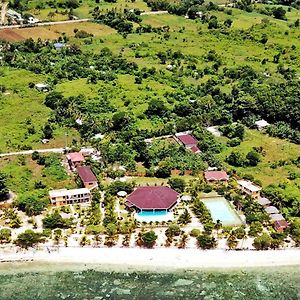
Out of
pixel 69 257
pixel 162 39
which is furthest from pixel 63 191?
pixel 162 39

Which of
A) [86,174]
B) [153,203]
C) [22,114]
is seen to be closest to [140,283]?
[153,203]

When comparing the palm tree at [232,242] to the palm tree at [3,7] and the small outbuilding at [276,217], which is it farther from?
the palm tree at [3,7]

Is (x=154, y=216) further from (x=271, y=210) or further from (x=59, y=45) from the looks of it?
(x=59, y=45)

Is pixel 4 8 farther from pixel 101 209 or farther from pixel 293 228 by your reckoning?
pixel 293 228

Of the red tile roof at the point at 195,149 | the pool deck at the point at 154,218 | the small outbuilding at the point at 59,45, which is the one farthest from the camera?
the small outbuilding at the point at 59,45

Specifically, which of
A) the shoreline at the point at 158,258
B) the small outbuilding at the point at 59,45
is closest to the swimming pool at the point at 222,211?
the shoreline at the point at 158,258
